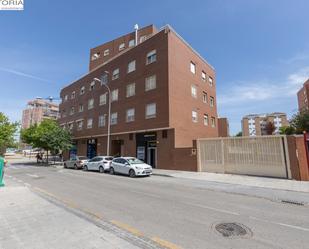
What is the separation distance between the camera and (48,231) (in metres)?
4.95

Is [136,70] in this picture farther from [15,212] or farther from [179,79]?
[15,212]

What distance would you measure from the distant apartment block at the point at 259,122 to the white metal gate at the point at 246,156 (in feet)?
340

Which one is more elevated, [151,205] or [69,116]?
[69,116]

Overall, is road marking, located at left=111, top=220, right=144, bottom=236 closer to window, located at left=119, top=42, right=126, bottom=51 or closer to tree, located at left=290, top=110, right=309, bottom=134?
window, located at left=119, top=42, right=126, bottom=51

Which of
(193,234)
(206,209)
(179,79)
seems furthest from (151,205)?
(179,79)

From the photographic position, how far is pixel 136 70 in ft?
88.9

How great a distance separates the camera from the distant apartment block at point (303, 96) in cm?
6619

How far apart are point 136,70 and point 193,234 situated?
24.3 m

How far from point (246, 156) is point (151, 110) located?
36.8 feet

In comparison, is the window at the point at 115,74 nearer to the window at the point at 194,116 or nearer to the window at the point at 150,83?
the window at the point at 150,83

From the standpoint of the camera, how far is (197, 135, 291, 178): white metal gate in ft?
49.7

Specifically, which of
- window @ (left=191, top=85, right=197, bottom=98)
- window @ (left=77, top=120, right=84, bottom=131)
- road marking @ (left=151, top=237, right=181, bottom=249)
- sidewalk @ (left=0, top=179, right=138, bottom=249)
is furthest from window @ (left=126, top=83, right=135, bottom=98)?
road marking @ (left=151, top=237, right=181, bottom=249)

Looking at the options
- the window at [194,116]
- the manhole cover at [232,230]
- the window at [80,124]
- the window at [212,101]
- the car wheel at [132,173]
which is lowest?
the manhole cover at [232,230]

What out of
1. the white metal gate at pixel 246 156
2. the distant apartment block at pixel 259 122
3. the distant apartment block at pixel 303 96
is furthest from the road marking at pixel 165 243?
the distant apartment block at pixel 259 122
